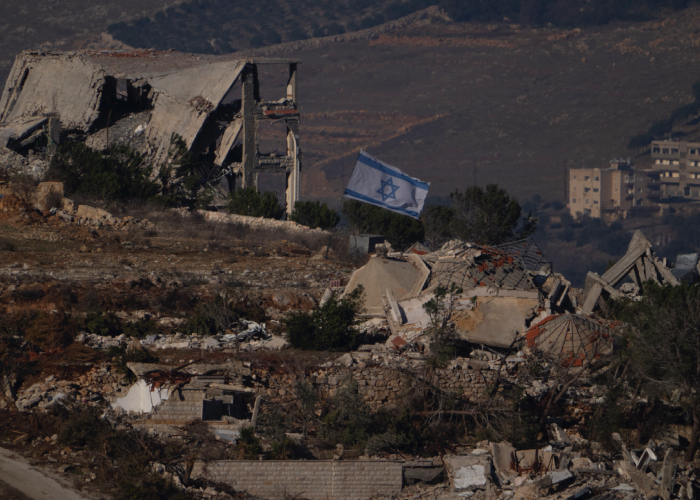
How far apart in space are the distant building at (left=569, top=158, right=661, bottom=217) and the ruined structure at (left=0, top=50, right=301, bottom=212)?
314 ft

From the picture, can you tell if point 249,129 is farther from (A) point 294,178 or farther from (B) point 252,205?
(B) point 252,205

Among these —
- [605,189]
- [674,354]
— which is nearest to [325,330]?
[674,354]

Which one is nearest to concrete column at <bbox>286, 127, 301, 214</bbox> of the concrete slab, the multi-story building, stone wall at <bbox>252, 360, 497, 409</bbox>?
the concrete slab

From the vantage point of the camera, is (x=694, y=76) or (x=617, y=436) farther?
(x=694, y=76)

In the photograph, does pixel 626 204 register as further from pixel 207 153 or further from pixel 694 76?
pixel 207 153

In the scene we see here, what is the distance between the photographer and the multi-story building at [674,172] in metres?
134

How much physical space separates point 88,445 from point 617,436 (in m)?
7.74

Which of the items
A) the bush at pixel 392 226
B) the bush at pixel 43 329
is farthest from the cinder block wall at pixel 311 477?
the bush at pixel 392 226

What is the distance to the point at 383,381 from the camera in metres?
15.6

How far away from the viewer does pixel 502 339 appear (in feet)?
57.4

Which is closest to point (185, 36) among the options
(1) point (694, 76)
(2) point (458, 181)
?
(2) point (458, 181)

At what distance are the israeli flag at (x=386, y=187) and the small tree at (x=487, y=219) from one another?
271 inches

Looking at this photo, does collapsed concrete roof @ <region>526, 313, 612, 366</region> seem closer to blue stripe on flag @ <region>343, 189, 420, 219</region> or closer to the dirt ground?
the dirt ground

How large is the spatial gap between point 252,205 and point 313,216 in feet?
6.41
